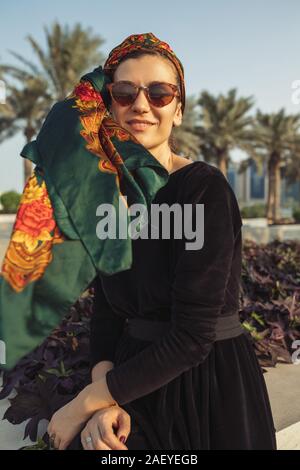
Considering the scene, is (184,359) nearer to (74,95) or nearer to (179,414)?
(179,414)

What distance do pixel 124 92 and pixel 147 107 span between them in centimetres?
9

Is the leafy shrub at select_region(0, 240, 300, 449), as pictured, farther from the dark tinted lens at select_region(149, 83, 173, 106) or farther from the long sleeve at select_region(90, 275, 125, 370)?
the dark tinted lens at select_region(149, 83, 173, 106)

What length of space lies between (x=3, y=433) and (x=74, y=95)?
188cm

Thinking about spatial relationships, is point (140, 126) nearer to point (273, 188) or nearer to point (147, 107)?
point (147, 107)

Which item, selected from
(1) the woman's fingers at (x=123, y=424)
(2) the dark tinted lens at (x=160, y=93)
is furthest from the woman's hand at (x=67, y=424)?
(2) the dark tinted lens at (x=160, y=93)

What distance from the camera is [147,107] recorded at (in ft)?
5.16

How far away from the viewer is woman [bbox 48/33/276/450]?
4.51ft

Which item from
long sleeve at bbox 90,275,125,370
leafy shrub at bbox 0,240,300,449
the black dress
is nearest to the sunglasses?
the black dress

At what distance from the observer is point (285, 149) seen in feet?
98.0

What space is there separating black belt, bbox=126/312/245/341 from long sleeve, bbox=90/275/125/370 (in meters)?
0.18

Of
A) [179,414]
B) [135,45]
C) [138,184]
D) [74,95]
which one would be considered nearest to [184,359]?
[179,414]

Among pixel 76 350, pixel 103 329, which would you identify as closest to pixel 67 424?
pixel 103 329

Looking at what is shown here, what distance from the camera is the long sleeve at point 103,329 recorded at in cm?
175

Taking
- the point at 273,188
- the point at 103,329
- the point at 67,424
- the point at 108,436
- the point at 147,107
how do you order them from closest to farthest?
the point at 108,436 → the point at 67,424 → the point at 147,107 → the point at 103,329 → the point at 273,188
